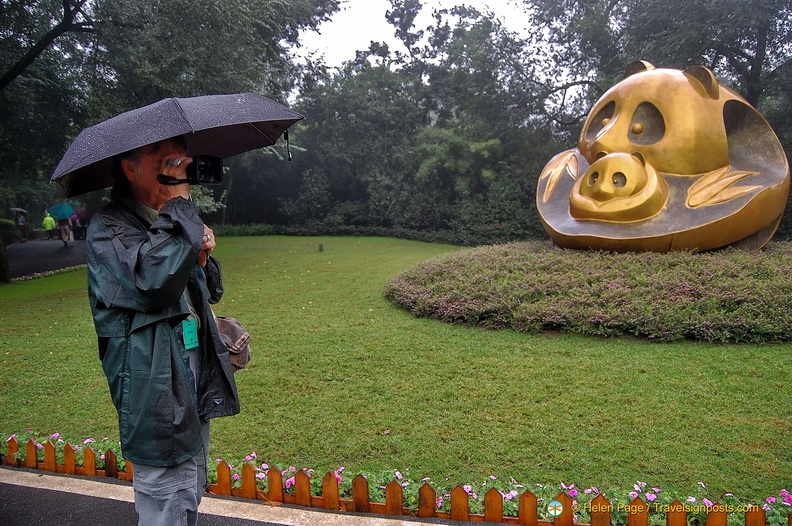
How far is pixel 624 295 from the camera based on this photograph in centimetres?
618

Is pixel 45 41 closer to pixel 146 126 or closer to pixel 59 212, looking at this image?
pixel 146 126

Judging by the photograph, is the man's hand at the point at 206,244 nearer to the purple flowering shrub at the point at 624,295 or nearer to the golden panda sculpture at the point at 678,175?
the purple flowering shrub at the point at 624,295

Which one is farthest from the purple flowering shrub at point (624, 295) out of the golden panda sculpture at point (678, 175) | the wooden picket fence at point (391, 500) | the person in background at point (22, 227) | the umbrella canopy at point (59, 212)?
the person in background at point (22, 227)

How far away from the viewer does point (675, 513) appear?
2277 millimetres

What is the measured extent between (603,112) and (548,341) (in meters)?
4.98

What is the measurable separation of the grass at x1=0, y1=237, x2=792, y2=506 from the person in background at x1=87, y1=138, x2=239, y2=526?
1.58 meters

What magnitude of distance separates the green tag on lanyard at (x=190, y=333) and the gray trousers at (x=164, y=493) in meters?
0.38

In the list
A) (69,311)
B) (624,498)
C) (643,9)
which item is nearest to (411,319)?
(624,498)

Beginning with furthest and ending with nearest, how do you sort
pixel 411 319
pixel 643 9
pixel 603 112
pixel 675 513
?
pixel 643 9, pixel 603 112, pixel 411 319, pixel 675 513

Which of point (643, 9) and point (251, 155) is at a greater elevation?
point (643, 9)

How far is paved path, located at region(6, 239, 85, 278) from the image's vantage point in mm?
13553

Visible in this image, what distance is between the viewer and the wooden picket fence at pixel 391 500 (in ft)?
7.56

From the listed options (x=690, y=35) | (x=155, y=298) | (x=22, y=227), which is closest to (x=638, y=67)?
(x=690, y=35)

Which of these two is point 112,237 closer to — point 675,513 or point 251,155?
point 675,513
